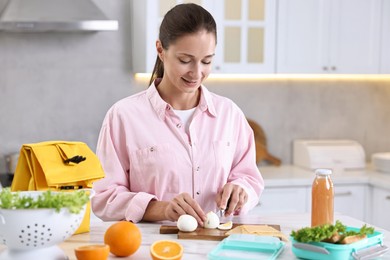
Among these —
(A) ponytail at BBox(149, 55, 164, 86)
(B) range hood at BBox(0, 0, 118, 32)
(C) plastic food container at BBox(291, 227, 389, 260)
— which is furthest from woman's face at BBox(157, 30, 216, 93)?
(B) range hood at BBox(0, 0, 118, 32)

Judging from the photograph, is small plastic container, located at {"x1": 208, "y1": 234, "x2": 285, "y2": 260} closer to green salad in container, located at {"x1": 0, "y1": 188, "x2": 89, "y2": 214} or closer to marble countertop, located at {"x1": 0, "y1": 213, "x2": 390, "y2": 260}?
marble countertop, located at {"x1": 0, "y1": 213, "x2": 390, "y2": 260}

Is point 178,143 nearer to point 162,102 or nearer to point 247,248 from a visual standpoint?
point 162,102

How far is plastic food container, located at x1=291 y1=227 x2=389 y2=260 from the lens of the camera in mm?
1716

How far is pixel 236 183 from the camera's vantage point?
2.30 meters

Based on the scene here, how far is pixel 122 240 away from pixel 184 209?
0.34m

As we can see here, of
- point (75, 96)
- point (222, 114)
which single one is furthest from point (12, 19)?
point (222, 114)

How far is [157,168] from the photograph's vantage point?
2.31 m

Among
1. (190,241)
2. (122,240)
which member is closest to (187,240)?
(190,241)

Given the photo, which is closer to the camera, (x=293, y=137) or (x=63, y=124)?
(x=63, y=124)

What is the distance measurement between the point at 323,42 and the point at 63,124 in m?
1.69

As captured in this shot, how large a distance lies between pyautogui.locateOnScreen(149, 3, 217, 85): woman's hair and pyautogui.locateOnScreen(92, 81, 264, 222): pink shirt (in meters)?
0.21

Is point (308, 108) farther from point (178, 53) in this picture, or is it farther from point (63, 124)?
point (178, 53)

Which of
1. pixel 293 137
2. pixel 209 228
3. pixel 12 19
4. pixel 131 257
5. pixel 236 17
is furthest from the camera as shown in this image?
pixel 293 137

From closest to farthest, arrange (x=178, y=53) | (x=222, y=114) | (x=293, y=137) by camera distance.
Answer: (x=178, y=53) < (x=222, y=114) < (x=293, y=137)
